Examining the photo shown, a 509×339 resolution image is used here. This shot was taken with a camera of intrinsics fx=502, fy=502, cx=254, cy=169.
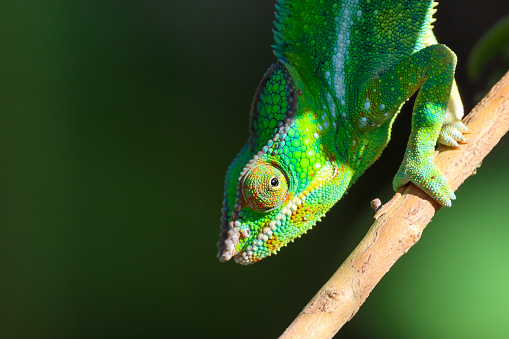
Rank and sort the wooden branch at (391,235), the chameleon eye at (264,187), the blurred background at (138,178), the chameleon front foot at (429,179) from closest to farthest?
1. the wooden branch at (391,235)
2. the chameleon front foot at (429,179)
3. the chameleon eye at (264,187)
4. the blurred background at (138,178)

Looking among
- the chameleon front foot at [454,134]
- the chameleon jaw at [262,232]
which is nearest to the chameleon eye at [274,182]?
the chameleon jaw at [262,232]

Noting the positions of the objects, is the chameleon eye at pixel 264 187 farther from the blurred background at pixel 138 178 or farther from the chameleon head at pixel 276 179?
the blurred background at pixel 138 178

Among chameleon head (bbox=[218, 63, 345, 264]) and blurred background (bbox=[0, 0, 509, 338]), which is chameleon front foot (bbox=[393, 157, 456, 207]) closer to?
chameleon head (bbox=[218, 63, 345, 264])

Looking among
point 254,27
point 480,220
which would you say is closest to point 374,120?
point 480,220

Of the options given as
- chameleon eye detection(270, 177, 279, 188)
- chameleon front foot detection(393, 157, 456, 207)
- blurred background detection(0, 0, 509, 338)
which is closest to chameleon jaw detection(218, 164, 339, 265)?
chameleon eye detection(270, 177, 279, 188)

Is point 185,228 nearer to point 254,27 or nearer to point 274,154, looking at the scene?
point 254,27

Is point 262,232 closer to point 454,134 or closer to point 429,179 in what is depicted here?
point 429,179

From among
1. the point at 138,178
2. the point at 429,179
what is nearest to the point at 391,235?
the point at 429,179

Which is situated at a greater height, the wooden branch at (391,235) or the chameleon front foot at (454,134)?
the chameleon front foot at (454,134)
